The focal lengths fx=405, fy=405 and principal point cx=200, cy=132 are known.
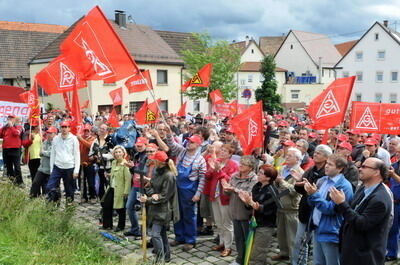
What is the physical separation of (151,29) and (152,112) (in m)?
29.4

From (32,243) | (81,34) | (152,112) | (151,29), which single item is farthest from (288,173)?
(151,29)

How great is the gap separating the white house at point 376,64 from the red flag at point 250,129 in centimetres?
4690

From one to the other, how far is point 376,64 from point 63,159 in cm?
5046

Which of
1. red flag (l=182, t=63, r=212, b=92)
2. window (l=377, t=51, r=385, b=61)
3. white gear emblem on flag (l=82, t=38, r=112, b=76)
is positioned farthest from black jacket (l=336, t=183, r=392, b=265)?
window (l=377, t=51, r=385, b=61)

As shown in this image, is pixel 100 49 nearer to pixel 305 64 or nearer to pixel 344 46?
pixel 305 64

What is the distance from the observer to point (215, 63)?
110 feet

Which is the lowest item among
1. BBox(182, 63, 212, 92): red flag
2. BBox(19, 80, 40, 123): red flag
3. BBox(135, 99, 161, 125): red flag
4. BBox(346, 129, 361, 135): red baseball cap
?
BBox(346, 129, 361, 135): red baseball cap

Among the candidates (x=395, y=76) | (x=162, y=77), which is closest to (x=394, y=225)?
(x=162, y=77)

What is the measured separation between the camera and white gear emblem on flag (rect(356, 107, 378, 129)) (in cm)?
909

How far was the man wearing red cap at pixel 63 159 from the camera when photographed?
8680mm

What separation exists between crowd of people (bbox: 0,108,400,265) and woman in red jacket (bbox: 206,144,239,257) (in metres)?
0.02

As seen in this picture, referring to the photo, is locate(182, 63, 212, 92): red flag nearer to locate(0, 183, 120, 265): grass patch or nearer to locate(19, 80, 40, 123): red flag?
locate(19, 80, 40, 123): red flag

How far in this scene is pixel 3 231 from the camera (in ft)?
20.2

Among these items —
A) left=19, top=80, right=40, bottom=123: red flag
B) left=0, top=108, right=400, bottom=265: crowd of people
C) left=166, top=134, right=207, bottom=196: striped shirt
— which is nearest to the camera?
left=0, top=108, right=400, bottom=265: crowd of people
